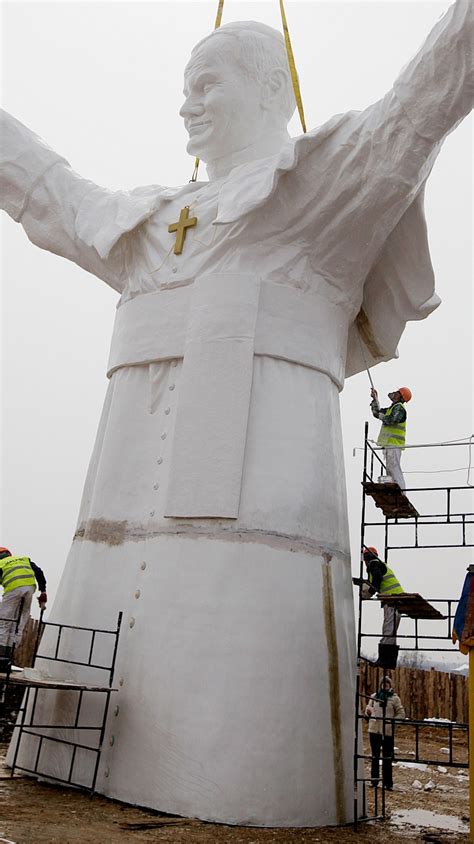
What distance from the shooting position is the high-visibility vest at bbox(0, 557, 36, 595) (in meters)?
9.59

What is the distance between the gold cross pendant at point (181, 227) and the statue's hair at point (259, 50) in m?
1.59

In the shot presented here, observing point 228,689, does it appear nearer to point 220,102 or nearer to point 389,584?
point 389,584

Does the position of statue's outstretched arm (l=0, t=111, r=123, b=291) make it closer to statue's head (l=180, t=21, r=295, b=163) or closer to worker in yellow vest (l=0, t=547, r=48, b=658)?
statue's head (l=180, t=21, r=295, b=163)

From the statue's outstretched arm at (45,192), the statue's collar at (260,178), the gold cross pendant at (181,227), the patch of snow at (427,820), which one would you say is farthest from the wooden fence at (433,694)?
the statue's collar at (260,178)

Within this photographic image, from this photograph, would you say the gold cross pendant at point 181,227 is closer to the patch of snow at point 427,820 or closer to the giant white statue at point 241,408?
the giant white statue at point 241,408

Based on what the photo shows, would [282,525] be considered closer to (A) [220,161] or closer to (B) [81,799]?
(B) [81,799]

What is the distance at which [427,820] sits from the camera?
7359 mm

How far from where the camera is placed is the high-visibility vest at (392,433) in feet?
28.9

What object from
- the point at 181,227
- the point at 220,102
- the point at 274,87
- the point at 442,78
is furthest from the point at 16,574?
the point at 442,78

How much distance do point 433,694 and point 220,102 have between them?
1706 cm

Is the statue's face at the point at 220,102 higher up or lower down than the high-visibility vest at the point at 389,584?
higher up

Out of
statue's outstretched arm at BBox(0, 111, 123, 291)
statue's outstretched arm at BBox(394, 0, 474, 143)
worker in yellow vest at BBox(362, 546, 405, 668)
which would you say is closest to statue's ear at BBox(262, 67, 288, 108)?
statue's outstretched arm at BBox(0, 111, 123, 291)

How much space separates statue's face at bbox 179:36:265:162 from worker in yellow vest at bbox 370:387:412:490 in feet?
9.55

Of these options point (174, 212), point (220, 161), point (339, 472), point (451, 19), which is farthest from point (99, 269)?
point (451, 19)
